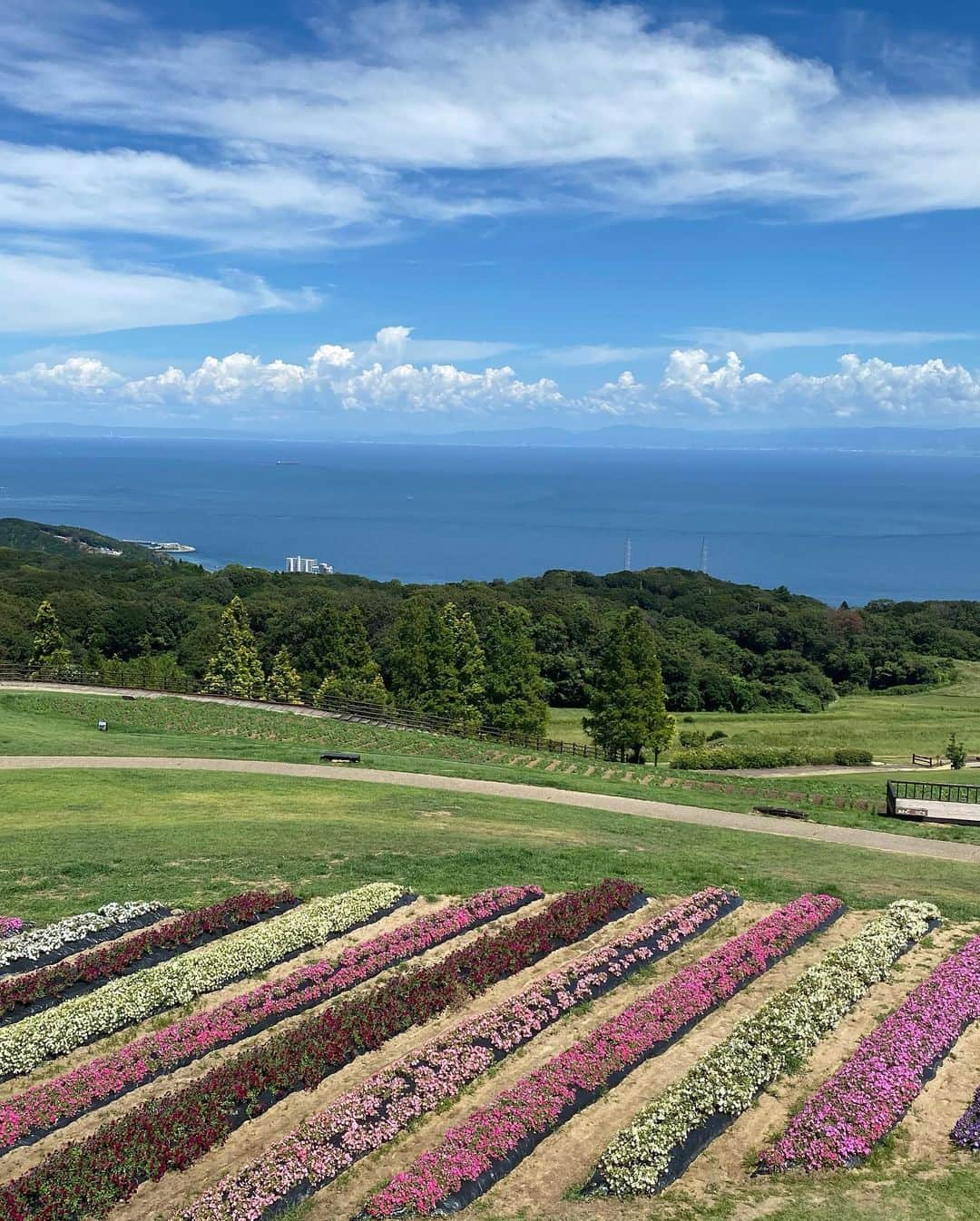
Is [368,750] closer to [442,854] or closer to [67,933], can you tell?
[442,854]

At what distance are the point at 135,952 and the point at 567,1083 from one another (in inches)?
259

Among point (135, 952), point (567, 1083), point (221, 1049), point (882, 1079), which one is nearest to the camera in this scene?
point (567, 1083)

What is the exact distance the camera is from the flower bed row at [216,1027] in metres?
9.66

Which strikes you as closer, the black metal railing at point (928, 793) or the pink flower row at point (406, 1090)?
the pink flower row at point (406, 1090)

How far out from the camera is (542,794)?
26.4m

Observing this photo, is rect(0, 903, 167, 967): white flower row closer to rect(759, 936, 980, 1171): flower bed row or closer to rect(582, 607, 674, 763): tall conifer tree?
rect(759, 936, 980, 1171): flower bed row

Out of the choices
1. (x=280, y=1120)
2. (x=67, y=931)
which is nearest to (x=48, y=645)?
(x=67, y=931)

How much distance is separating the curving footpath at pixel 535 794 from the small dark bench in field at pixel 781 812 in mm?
448

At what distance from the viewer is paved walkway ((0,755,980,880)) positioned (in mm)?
22875

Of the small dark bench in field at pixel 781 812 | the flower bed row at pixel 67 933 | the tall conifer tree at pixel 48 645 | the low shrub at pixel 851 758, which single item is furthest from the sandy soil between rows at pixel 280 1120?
→ the tall conifer tree at pixel 48 645

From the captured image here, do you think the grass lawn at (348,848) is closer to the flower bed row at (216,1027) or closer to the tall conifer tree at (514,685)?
the flower bed row at (216,1027)

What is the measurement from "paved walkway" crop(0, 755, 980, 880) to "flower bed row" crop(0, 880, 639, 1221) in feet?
34.6

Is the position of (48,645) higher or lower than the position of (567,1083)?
higher

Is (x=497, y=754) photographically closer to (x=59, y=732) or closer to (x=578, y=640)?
(x=59, y=732)
